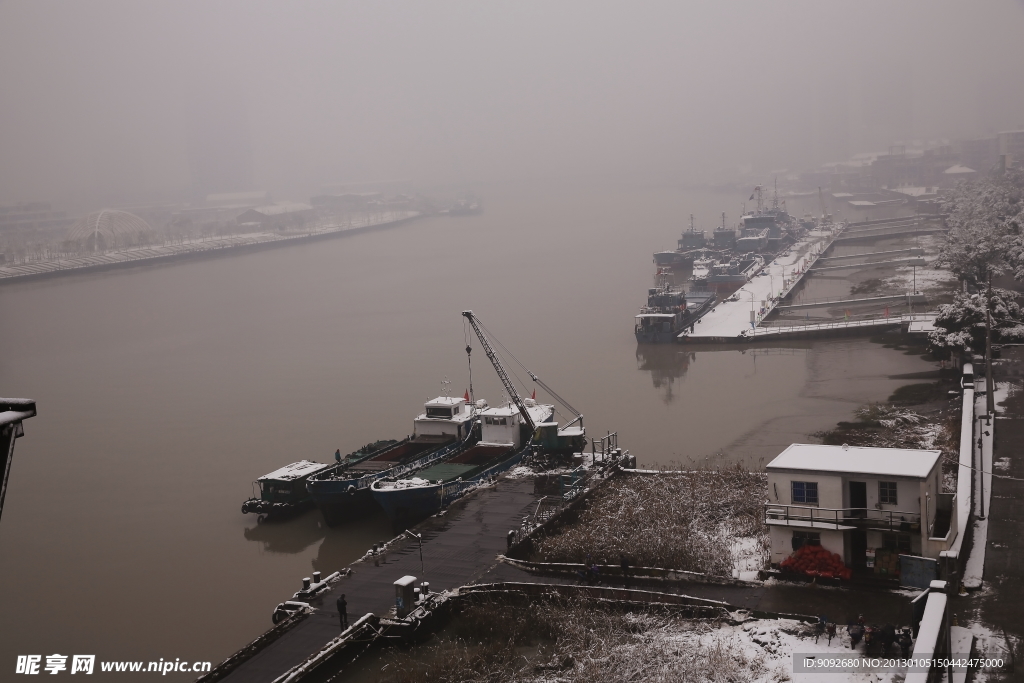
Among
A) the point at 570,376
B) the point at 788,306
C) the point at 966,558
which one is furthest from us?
the point at 788,306

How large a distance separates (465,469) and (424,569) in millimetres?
2653

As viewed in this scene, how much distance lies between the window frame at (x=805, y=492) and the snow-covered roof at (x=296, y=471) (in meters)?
5.16

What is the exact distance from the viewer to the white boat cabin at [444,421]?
35.4 ft

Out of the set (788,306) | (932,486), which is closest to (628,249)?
(788,306)

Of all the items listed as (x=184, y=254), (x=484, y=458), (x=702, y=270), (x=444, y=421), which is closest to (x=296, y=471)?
(x=444, y=421)

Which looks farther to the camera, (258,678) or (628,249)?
(628,249)

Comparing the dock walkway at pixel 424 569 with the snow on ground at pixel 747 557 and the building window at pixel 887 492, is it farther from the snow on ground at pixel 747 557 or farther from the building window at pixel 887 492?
the building window at pixel 887 492

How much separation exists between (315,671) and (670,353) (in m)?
13.1

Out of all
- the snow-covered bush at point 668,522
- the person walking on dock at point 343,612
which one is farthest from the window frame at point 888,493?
the person walking on dock at point 343,612

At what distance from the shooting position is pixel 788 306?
21.0 meters

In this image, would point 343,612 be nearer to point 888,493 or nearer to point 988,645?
point 888,493

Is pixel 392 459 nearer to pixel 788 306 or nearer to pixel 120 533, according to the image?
pixel 120 533

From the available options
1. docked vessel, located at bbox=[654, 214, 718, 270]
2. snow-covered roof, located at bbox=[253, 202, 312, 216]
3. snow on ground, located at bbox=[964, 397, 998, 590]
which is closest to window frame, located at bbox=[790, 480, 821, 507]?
snow on ground, located at bbox=[964, 397, 998, 590]

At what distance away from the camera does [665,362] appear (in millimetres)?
16875
